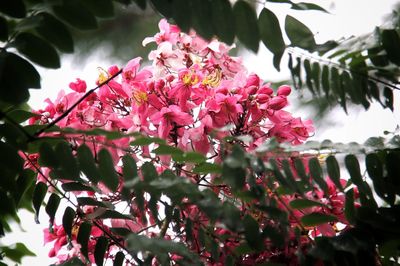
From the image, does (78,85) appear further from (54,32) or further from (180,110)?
(54,32)

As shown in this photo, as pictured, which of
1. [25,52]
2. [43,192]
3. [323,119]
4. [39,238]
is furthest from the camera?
[39,238]

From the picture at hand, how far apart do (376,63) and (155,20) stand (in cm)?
83

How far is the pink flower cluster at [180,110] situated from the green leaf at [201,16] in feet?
0.61

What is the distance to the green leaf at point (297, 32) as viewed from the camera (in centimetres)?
72

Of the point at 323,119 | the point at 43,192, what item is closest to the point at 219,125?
the point at 43,192

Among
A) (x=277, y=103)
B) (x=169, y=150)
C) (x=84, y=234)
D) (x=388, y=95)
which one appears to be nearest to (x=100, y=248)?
(x=84, y=234)

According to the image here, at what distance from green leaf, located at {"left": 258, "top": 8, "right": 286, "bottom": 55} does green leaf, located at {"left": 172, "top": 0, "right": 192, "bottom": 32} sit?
121 mm

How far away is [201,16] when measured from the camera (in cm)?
63

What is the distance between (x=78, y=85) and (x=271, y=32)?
0.39m

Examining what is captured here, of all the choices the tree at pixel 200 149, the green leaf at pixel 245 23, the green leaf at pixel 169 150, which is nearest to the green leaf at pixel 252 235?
the tree at pixel 200 149

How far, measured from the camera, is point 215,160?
2.79 ft

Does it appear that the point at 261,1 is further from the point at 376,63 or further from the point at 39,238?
the point at 39,238

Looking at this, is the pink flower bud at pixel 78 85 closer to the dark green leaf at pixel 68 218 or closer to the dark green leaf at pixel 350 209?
the dark green leaf at pixel 68 218

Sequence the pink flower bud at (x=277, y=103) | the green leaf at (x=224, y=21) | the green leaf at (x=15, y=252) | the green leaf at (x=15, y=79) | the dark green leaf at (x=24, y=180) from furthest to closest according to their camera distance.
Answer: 1. the green leaf at (x=15, y=252)
2. the pink flower bud at (x=277, y=103)
3. the dark green leaf at (x=24, y=180)
4. the green leaf at (x=224, y=21)
5. the green leaf at (x=15, y=79)
